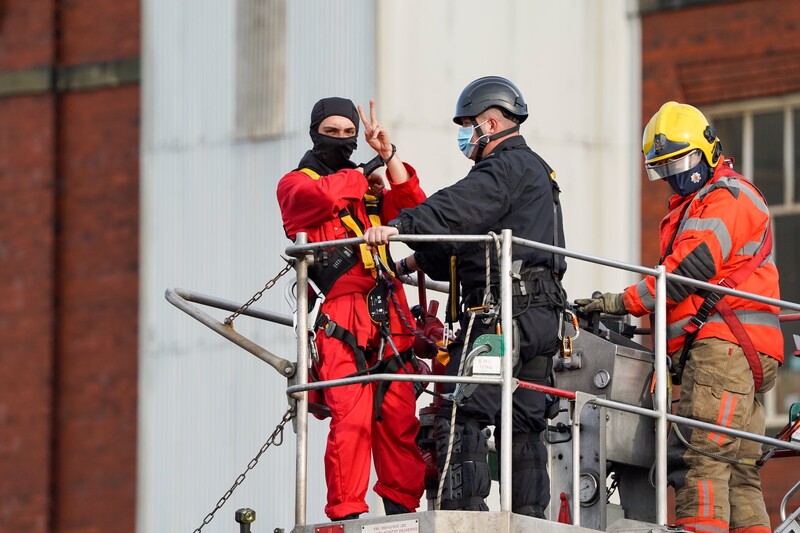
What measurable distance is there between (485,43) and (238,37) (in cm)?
254

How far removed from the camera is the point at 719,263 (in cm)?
1174

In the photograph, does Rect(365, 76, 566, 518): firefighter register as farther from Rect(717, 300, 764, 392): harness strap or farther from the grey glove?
Rect(717, 300, 764, 392): harness strap

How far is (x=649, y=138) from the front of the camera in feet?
39.8

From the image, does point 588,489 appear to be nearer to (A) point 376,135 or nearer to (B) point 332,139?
(A) point 376,135

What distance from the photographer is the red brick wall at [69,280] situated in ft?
76.4

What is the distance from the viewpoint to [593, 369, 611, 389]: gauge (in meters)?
11.9

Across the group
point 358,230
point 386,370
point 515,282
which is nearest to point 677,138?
point 515,282

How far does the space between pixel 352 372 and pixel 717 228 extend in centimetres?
211

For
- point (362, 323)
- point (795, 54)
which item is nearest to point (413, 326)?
point (362, 323)

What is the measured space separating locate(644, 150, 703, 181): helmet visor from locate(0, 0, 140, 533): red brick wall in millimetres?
11930

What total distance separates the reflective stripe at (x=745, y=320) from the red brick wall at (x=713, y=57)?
9191 mm

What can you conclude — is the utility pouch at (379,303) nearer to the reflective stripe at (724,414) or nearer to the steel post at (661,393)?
the steel post at (661,393)

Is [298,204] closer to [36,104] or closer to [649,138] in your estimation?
[649,138]

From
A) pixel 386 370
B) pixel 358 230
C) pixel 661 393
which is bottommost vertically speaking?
pixel 661 393
